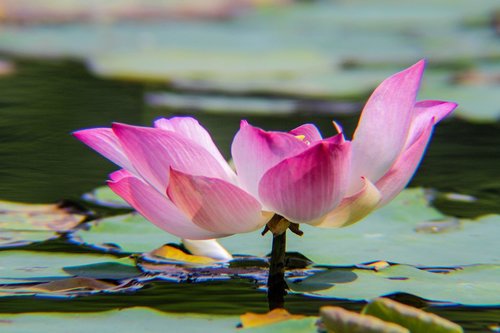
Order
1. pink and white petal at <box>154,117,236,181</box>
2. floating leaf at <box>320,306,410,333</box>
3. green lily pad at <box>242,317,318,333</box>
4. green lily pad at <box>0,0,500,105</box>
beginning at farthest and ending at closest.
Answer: green lily pad at <box>0,0,500,105</box> < pink and white petal at <box>154,117,236,181</box> < green lily pad at <box>242,317,318,333</box> < floating leaf at <box>320,306,410,333</box>

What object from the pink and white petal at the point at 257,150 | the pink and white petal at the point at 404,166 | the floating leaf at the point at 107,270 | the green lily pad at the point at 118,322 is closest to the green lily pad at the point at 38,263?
the floating leaf at the point at 107,270

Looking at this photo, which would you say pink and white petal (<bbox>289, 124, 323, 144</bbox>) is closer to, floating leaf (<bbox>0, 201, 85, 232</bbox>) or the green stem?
the green stem

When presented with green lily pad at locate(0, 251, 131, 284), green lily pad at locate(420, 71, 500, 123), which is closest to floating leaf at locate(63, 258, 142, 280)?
green lily pad at locate(0, 251, 131, 284)

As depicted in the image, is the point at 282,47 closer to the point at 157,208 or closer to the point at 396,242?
the point at 396,242

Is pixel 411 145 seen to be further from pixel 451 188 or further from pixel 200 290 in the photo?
pixel 451 188

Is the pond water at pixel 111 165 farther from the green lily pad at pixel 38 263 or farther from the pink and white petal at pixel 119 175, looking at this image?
the pink and white petal at pixel 119 175

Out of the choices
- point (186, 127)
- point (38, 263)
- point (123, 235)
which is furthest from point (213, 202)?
point (123, 235)

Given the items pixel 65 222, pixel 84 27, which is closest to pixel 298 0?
pixel 84 27
